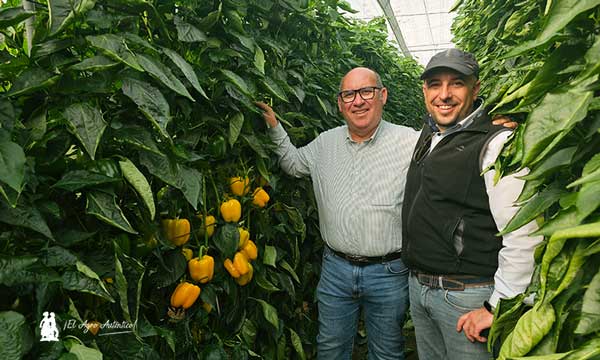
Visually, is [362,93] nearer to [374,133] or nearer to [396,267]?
[374,133]

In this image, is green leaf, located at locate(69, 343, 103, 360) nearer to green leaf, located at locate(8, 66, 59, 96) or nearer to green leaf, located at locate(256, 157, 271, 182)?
green leaf, located at locate(8, 66, 59, 96)

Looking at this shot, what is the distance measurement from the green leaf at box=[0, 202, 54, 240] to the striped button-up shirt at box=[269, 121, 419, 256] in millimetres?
1184

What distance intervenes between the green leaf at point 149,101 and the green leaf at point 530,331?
0.80 m

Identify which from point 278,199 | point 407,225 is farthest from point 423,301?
point 278,199

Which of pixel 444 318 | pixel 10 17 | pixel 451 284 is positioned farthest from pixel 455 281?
pixel 10 17

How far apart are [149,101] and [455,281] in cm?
126

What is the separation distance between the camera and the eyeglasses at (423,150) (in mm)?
2029

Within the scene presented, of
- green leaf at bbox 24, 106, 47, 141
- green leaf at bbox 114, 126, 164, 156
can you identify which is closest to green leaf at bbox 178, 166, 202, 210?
green leaf at bbox 114, 126, 164, 156

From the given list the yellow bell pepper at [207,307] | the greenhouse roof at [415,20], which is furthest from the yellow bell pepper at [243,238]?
the greenhouse roof at [415,20]

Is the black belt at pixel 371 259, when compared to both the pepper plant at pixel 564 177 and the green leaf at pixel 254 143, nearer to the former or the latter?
the green leaf at pixel 254 143

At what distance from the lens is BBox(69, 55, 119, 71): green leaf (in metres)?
1.02

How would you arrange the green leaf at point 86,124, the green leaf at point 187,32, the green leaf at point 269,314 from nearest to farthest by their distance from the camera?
the green leaf at point 86,124, the green leaf at point 187,32, the green leaf at point 269,314

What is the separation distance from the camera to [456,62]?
187cm

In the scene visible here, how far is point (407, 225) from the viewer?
1.95 meters
